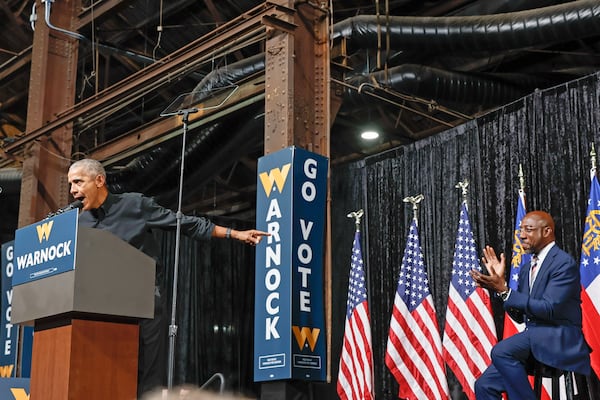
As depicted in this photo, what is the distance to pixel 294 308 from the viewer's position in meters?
5.97

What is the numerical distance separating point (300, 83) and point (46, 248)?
3676 millimetres

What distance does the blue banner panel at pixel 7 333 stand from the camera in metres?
9.18

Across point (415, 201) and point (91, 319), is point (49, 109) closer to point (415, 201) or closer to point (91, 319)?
point (415, 201)

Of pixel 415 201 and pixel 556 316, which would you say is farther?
pixel 415 201

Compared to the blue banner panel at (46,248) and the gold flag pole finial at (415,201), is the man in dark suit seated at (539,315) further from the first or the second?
the gold flag pole finial at (415,201)

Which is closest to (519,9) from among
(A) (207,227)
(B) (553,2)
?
(B) (553,2)

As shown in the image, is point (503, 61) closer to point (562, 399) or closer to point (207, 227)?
point (562, 399)

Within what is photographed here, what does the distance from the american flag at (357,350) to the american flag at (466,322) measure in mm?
1045

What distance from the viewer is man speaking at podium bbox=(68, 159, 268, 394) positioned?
3727 millimetres

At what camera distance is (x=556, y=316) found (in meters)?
4.36

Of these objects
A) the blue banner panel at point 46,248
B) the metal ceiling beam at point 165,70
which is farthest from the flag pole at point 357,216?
the blue banner panel at point 46,248

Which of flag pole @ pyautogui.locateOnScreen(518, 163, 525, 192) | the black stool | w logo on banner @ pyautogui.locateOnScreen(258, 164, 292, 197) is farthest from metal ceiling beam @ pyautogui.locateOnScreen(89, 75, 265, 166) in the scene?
the black stool

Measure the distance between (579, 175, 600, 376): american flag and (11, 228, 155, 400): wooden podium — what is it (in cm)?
432

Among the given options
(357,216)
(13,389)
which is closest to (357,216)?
(357,216)
